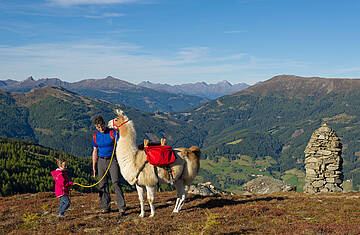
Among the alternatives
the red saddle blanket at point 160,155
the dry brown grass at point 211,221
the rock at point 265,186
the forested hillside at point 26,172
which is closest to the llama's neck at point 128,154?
the red saddle blanket at point 160,155

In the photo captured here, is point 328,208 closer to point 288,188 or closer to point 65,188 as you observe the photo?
point 65,188

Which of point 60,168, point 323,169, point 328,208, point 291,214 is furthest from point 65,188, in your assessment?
point 323,169

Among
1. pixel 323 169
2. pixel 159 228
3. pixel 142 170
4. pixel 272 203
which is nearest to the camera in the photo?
pixel 159 228

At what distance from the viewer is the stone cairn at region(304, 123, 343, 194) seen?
1085 inches

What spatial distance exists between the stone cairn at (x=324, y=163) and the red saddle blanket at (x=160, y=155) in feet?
67.8

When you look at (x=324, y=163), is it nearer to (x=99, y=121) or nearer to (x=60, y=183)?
(x=99, y=121)

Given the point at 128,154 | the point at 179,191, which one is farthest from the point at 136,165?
the point at 179,191

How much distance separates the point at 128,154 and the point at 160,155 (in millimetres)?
1467

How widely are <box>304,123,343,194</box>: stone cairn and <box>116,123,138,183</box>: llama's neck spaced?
2166 cm

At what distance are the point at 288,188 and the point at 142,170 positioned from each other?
80.1 ft

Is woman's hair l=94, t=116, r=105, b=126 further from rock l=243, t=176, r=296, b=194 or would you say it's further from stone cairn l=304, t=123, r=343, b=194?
rock l=243, t=176, r=296, b=194

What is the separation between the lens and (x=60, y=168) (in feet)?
45.5

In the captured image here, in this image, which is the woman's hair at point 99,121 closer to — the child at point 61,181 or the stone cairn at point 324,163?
the child at point 61,181

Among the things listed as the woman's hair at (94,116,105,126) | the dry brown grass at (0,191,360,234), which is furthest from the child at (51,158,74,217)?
the woman's hair at (94,116,105,126)
